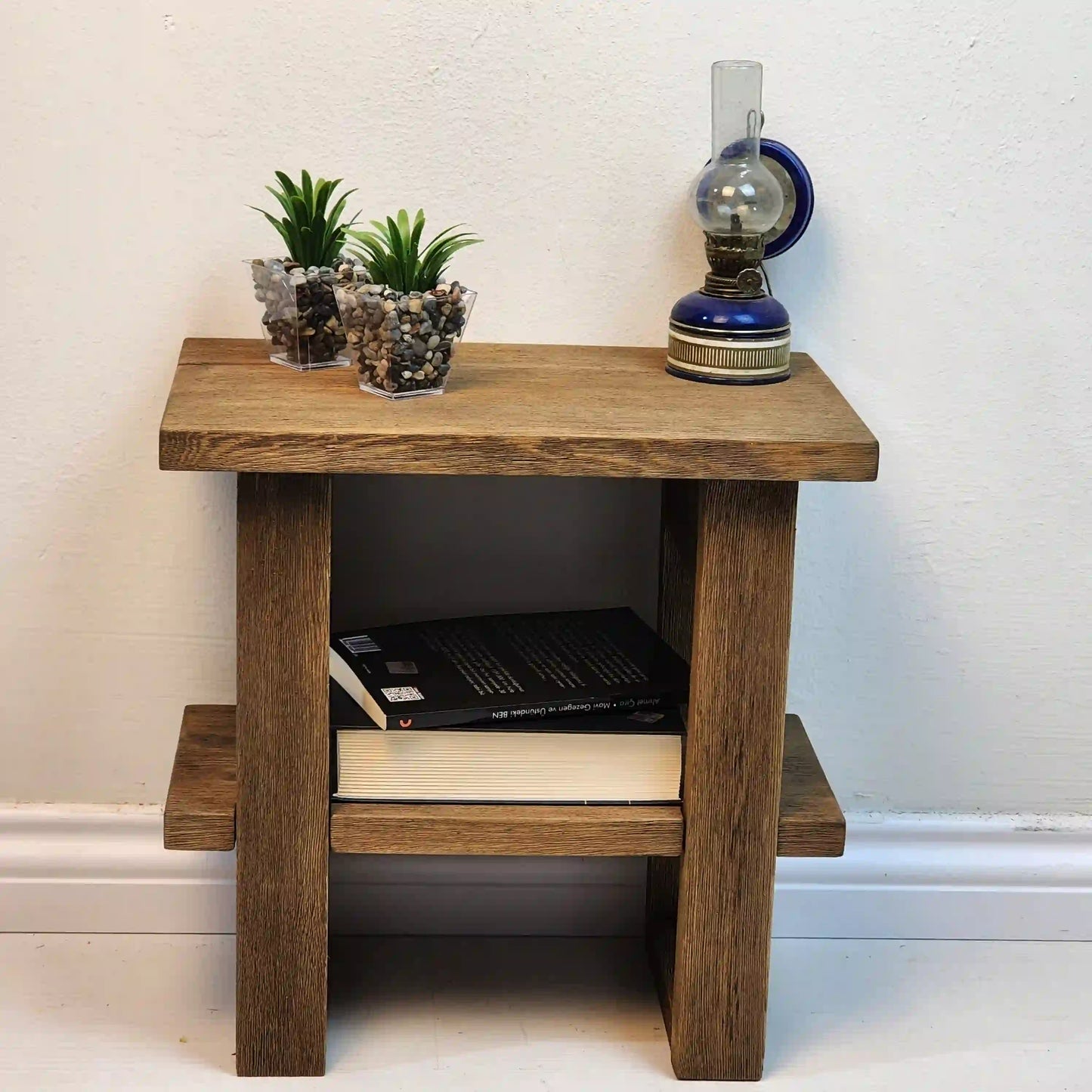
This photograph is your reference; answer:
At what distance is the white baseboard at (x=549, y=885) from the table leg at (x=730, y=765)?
0.75 feet

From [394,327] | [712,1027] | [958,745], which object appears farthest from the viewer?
[958,745]

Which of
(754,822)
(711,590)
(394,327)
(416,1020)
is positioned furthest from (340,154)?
(416,1020)

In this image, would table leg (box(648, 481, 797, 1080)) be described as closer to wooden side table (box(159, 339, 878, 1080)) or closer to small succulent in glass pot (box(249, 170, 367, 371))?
wooden side table (box(159, 339, 878, 1080))

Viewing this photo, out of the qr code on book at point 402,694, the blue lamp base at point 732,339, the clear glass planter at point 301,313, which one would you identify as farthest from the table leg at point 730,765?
the clear glass planter at point 301,313

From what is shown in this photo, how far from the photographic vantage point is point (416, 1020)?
4.44 ft

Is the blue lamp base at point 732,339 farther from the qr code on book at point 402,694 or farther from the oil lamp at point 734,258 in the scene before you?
the qr code on book at point 402,694

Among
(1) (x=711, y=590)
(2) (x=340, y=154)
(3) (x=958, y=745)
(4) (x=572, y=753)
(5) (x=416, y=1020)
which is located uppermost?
(2) (x=340, y=154)

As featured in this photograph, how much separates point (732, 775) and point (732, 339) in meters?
0.36

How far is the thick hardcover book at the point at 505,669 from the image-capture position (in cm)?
121

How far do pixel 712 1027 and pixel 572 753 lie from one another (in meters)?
0.28

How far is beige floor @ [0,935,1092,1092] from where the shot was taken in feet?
4.19

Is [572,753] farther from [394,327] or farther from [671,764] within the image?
[394,327]

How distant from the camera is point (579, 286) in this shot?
4.50 feet

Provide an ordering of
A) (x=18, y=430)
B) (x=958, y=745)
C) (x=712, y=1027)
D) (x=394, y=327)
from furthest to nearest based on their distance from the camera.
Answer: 1. (x=958, y=745)
2. (x=18, y=430)
3. (x=712, y=1027)
4. (x=394, y=327)
